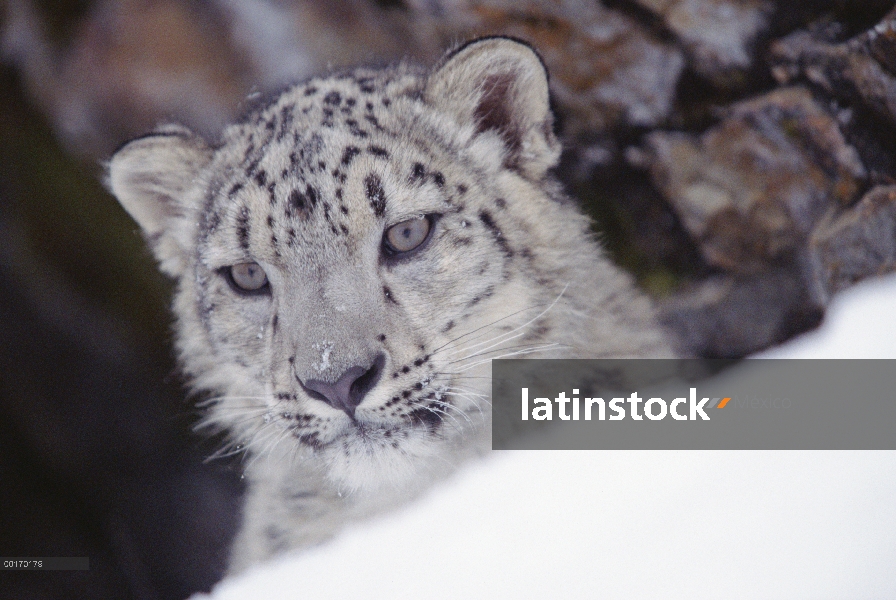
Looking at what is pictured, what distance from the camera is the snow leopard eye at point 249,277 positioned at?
1.56m

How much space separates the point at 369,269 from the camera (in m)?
1.44

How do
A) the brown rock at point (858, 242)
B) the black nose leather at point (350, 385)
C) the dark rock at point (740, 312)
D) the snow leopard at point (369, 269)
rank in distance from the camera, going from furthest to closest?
the dark rock at point (740, 312)
the brown rock at point (858, 242)
the snow leopard at point (369, 269)
the black nose leather at point (350, 385)

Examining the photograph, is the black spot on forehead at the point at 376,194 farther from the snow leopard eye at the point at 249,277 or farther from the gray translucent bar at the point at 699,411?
the gray translucent bar at the point at 699,411

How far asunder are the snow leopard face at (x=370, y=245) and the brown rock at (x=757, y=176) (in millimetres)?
551

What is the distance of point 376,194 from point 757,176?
1.23 metres

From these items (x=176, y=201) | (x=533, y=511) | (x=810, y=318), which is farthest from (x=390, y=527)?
(x=810, y=318)

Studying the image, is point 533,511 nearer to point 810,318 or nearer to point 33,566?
point 810,318

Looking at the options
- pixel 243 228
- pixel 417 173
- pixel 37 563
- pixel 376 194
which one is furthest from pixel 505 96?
pixel 37 563

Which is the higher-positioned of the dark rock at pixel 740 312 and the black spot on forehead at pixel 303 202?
the dark rock at pixel 740 312

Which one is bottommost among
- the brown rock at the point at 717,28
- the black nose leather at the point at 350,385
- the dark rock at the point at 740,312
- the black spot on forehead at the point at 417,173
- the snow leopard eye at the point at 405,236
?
the black nose leather at the point at 350,385

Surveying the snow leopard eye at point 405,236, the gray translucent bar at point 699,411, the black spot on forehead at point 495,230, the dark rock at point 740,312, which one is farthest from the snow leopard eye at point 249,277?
the dark rock at point 740,312

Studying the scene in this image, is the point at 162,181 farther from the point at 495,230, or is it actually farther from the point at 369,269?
the point at 495,230

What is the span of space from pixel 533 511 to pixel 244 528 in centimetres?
82

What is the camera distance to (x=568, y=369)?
1.76 m
